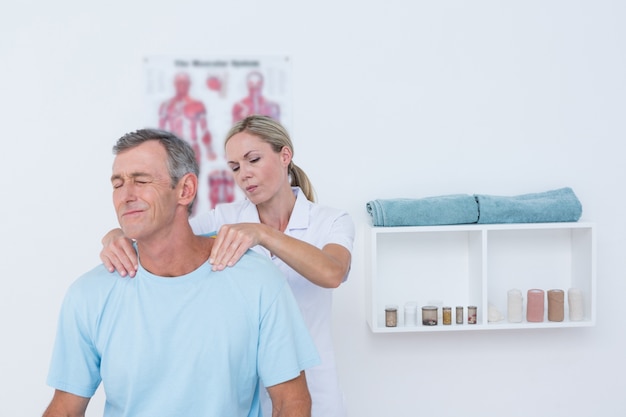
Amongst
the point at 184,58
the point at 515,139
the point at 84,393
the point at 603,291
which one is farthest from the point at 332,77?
the point at 84,393

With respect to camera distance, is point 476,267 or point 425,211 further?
point 476,267

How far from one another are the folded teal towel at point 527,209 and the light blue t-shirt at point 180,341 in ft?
3.92

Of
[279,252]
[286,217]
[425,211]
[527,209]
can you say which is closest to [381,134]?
[425,211]

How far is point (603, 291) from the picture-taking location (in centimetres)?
265

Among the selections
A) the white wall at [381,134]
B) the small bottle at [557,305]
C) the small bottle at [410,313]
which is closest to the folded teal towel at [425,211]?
the white wall at [381,134]

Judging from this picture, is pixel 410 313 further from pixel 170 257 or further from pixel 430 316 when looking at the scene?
pixel 170 257

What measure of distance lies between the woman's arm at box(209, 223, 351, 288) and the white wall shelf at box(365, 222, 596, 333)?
918mm

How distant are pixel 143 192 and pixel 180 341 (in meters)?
0.31

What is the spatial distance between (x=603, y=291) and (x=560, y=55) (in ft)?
3.09

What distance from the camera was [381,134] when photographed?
2.53 metres

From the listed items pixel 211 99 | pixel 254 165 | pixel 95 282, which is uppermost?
pixel 211 99

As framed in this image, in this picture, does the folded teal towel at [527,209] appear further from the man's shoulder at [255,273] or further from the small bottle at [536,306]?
the man's shoulder at [255,273]

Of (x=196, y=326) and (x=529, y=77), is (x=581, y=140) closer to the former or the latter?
(x=529, y=77)

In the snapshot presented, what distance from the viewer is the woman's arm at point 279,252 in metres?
1.38
